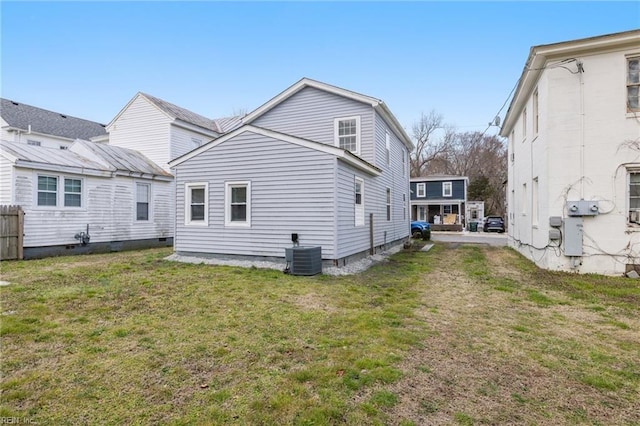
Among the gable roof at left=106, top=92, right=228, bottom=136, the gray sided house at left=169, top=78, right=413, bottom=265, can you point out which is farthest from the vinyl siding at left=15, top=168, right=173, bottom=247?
the gray sided house at left=169, top=78, right=413, bottom=265

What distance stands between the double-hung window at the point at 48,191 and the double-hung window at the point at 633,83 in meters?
17.5

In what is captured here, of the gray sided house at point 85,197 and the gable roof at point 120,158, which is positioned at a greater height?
the gable roof at point 120,158

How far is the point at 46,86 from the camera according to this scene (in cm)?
1800

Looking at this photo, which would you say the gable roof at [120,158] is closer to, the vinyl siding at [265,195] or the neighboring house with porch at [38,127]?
the vinyl siding at [265,195]

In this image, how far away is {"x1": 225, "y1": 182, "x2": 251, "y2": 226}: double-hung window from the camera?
33.4 feet

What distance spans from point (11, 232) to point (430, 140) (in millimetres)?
43759

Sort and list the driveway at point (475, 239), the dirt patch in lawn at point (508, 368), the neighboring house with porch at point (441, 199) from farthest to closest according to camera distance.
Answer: the neighboring house with porch at point (441, 199), the driveway at point (475, 239), the dirt patch in lawn at point (508, 368)

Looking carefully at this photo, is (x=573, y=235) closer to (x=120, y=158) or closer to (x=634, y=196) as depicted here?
(x=634, y=196)

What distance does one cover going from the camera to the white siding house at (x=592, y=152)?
828cm

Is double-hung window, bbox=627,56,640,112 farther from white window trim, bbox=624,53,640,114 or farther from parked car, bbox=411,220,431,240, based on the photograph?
parked car, bbox=411,220,431,240

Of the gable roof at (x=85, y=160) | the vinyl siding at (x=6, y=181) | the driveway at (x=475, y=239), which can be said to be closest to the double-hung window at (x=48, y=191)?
the gable roof at (x=85, y=160)

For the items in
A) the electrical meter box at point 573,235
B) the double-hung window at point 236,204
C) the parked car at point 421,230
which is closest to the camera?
the electrical meter box at point 573,235

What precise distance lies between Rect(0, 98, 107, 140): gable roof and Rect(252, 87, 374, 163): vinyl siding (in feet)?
64.8

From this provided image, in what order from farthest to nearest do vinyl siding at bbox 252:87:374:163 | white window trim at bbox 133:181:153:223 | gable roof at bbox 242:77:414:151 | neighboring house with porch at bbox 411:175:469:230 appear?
neighboring house with porch at bbox 411:175:469:230 < white window trim at bbox 133:181:153:223 < vinyl siding at bbox 252:87:374:163 < gable roof at bbox 242:77:414:151
